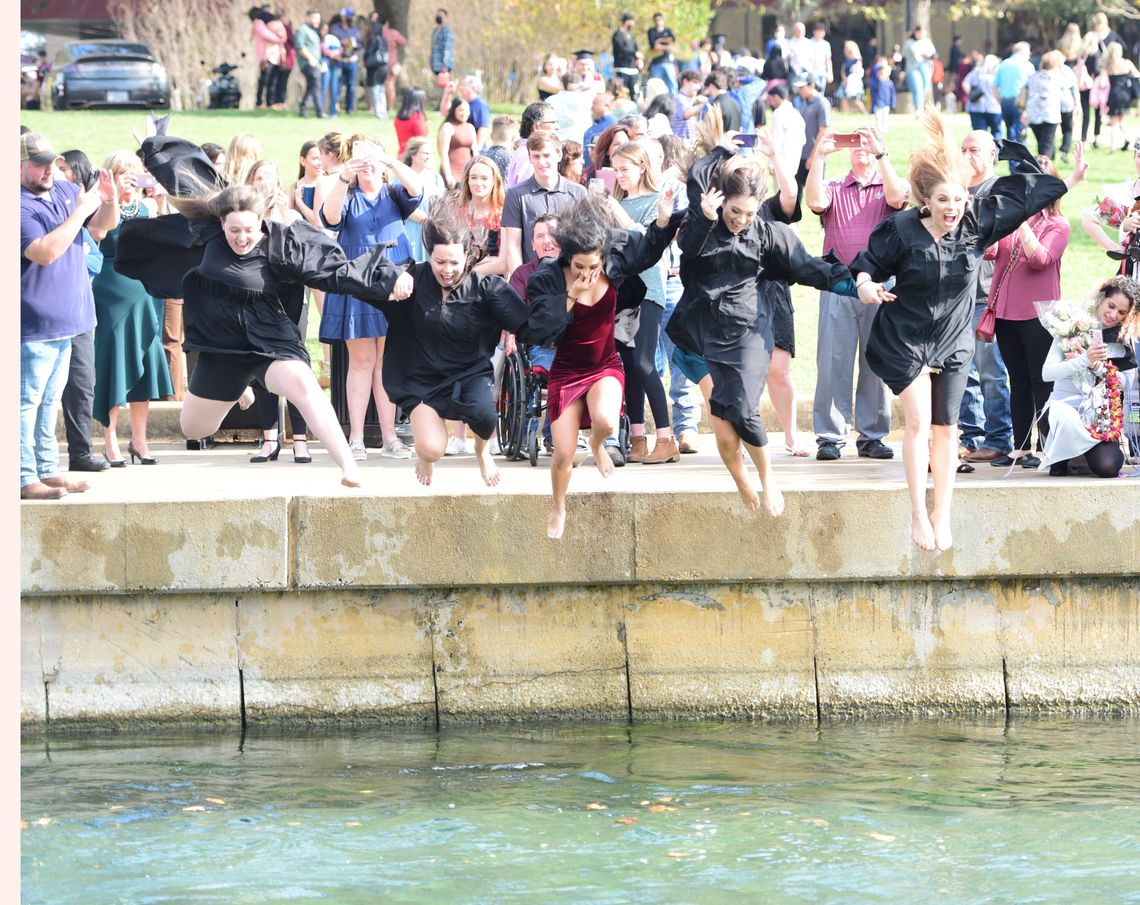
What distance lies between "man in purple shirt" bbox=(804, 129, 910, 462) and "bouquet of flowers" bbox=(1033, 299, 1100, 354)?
1.08m

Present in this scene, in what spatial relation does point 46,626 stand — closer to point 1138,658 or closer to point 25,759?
point 25,759

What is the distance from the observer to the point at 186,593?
394 inches

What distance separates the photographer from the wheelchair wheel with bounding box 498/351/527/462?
37.6 feet

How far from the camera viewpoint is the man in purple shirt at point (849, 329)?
11.2 metres

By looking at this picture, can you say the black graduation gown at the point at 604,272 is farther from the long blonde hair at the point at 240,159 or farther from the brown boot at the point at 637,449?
the long blonde hair at the point at 240,159

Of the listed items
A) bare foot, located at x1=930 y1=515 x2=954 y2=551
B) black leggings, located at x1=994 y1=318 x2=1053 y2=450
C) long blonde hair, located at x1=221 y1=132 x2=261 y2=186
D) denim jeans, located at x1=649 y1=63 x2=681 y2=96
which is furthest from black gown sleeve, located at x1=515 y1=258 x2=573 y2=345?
denim jeans, located at x1=649 y1=63 x2=681 y2=96

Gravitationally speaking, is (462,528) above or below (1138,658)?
above

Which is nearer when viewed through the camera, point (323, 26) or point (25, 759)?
point (25, 759)

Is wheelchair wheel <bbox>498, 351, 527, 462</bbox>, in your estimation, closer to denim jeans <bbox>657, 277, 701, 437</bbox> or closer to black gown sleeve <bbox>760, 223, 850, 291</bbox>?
denim jeans <bbox>657, 277, 701, 437</bbox>

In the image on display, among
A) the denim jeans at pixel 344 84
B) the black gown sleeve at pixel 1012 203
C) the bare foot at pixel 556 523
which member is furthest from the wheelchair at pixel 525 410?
the denim jeans at pixel 344 84

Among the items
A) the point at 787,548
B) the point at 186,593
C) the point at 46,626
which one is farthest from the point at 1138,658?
the point at 46,626

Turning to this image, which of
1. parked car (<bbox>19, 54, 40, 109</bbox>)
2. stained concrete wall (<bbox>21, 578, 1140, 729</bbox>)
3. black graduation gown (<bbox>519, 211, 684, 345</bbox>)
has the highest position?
parked car (<bbox>19, 54, 40, 109</bbox>)

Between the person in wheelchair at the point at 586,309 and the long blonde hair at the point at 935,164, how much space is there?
4.16 feet

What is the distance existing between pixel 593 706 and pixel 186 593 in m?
2.35
